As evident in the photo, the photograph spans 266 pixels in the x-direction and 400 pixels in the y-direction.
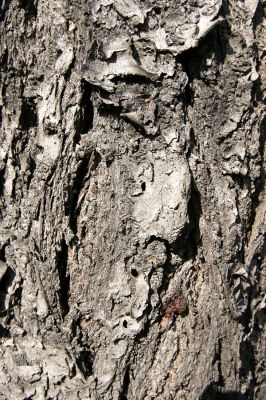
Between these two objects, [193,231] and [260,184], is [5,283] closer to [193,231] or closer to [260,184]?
[193,231]

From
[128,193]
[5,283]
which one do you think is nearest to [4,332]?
[5,283]

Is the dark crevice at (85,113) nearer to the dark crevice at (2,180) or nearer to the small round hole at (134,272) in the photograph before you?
the dark crevice at (2,180)

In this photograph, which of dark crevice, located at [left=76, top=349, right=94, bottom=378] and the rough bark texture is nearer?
the rough bark texture

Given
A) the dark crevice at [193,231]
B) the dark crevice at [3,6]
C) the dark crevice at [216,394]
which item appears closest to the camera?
the dark crevice at [3,6]

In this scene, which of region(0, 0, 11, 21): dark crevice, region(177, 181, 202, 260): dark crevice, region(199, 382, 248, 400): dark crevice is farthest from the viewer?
region(199, 382, 248, 400): dark crevice

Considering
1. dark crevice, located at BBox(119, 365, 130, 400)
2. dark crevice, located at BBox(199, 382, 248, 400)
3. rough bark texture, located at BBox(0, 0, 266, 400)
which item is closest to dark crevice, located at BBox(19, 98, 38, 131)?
rough bark texture, located at BBox(0, 0, 266, 400)

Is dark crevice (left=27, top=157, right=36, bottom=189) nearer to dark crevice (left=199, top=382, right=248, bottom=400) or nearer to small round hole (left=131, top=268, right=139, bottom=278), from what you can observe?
small round hole (left=131, top=268, right=139, bottom=278)

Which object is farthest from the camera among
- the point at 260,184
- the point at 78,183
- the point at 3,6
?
the point at 260,184

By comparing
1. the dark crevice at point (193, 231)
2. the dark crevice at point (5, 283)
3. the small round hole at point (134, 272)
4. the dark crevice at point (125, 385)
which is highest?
the dark crevice at point (193, 231)

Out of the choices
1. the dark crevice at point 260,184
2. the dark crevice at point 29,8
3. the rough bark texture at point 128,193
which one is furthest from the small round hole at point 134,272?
the dark crevice at point 29,8
